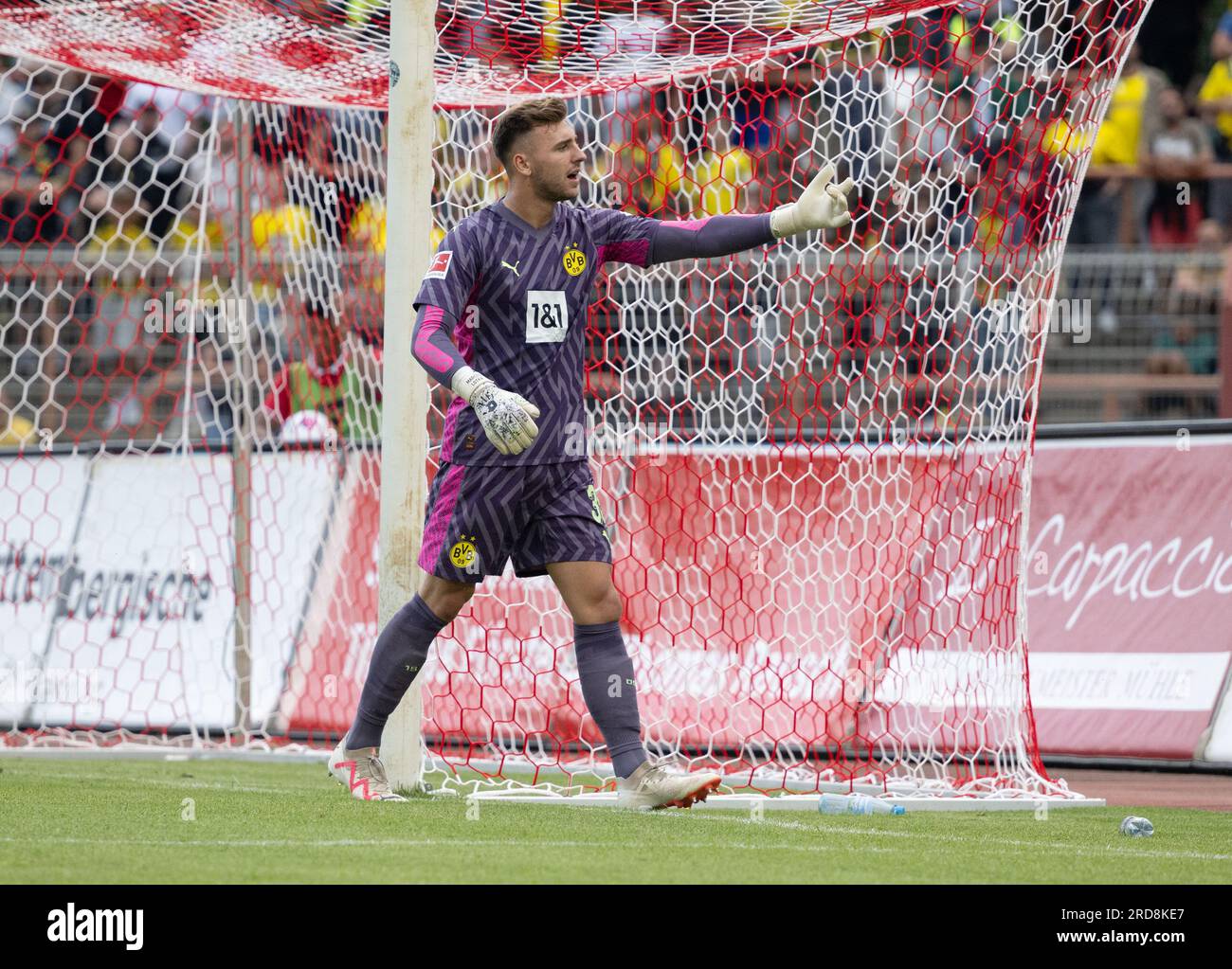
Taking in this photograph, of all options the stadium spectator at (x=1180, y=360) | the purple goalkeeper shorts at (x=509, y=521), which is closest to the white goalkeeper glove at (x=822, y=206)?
the purple goalkeeper shorts at (x=509, y=521)

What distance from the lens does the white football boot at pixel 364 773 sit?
20.4 feet

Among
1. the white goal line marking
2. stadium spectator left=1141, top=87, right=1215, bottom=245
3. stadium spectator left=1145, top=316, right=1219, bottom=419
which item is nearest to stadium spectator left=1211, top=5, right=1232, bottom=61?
stadium spectator left=1141, top=87, right=1215, bottom=245

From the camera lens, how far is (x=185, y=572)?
9.87 meters

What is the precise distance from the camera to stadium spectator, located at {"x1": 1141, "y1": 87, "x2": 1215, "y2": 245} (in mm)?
13234

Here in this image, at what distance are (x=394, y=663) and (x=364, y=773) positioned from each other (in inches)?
16.5

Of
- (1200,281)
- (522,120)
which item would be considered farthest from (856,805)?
(1200,281)

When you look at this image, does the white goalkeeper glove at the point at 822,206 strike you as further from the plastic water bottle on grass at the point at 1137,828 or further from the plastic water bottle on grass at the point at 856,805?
the plastic water bottle on grass at the point at 1137,828

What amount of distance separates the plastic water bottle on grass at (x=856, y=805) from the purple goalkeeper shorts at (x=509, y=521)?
1.32 m

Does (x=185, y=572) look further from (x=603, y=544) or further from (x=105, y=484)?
(x=603, y=544)

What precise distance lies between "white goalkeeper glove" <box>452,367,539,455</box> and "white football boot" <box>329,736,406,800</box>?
137cm

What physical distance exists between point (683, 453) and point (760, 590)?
2.50 ft

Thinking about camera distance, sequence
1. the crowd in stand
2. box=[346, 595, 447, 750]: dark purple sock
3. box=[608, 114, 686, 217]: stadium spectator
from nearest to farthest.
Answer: box=[346, 595, 447, 750]: dark purple sock < the crowd in stand < box=[608, 114, 686, 217]: stadium spectator

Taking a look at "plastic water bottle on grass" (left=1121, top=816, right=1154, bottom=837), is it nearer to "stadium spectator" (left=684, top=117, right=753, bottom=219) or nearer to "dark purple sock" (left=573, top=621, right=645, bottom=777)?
"dark purple sock" (left=573, top=621, right=645, bottom=777)
